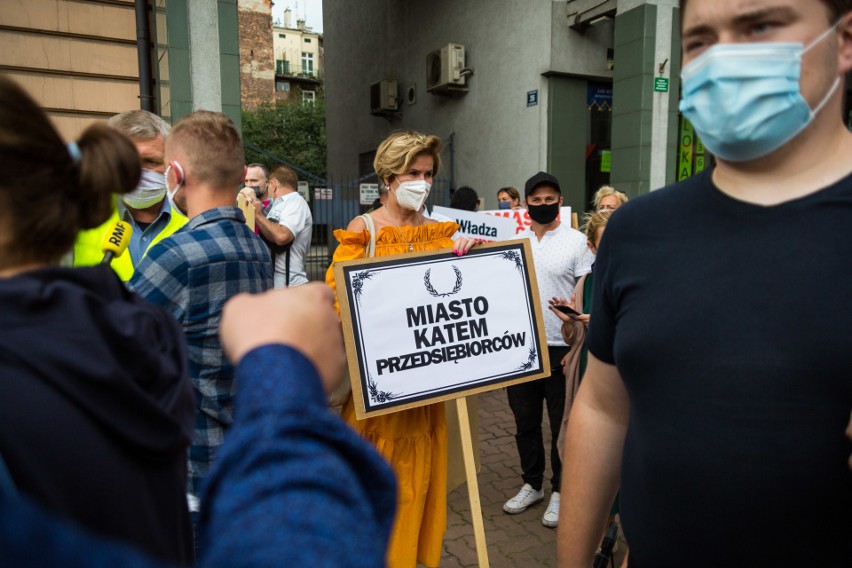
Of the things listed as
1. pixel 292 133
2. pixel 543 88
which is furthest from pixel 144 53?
pixel 292 133

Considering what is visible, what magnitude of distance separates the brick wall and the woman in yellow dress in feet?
185

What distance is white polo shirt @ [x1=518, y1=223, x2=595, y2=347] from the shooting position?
3918mm

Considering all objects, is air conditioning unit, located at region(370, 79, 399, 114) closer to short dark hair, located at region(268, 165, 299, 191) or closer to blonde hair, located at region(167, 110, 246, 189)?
short dark hair, located at region(268, 165, 299, 191)

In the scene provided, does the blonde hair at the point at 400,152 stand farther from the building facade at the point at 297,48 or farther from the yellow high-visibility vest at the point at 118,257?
the building facade at the point at 297,48

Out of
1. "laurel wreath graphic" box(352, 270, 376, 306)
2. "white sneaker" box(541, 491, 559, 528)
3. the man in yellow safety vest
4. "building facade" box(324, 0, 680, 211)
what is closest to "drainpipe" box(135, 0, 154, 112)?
the man in yellow safety vest

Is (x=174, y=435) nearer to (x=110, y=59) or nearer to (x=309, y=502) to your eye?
(x=309, y=502)

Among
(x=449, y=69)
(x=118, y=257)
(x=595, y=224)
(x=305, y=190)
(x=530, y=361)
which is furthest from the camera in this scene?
(x=305, y=190)

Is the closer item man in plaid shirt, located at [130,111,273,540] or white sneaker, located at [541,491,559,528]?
man in plaid shirt, located at [130,111,273,540]

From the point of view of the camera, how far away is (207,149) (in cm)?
229

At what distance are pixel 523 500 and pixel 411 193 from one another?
7.11 feet

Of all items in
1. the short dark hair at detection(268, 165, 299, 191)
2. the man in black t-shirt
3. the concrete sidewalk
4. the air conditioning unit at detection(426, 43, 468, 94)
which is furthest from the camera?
the air conditioning unit at detection(426, 43, 468, 94)

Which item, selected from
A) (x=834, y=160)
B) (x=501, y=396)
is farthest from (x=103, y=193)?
(x=501, y=396)

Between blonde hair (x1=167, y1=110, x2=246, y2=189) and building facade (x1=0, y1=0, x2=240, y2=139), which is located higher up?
building facade (x1=0, y1=0, x2=240, y2=139)

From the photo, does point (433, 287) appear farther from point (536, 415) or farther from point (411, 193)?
point (536, 415)
